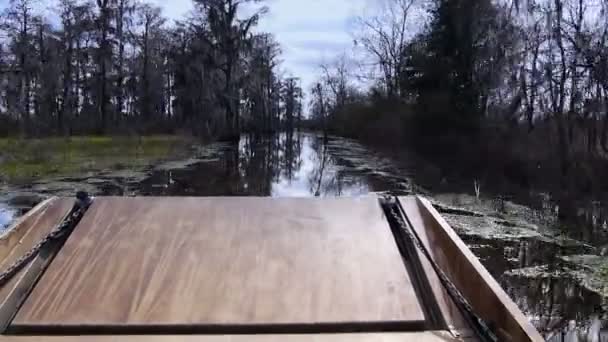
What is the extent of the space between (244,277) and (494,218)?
7.78 metres

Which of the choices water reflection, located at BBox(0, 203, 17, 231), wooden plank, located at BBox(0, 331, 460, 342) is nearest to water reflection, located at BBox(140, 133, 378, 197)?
water reflection, located at BBox(0, 203, 17, 231)

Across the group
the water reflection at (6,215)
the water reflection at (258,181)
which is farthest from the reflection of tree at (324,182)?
the water reflection at (6,215)

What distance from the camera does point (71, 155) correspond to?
19.4m

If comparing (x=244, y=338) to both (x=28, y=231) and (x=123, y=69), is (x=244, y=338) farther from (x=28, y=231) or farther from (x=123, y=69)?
(x=123, y=69)

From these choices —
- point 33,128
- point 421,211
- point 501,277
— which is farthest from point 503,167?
point 33,128

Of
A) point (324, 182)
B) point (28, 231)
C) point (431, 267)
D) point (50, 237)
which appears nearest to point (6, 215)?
point (28, 231)

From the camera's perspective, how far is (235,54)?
3325cm

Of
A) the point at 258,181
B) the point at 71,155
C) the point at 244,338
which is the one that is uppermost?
the point at 244,338

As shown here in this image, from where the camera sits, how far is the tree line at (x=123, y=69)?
2645 cm

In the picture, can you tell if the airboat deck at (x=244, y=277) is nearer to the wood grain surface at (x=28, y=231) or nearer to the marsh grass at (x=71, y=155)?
the wood grain surface at (x=28, y=231)

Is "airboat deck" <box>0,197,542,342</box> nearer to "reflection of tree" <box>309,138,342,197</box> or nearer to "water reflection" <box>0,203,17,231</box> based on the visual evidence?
"water reflection" <box>0,203,17,231</box>

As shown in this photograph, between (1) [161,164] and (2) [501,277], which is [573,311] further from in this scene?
(1) [161,164]

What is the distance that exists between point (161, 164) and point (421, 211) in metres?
17.0

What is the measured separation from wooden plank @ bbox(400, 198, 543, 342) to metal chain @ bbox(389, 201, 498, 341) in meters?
0.04
